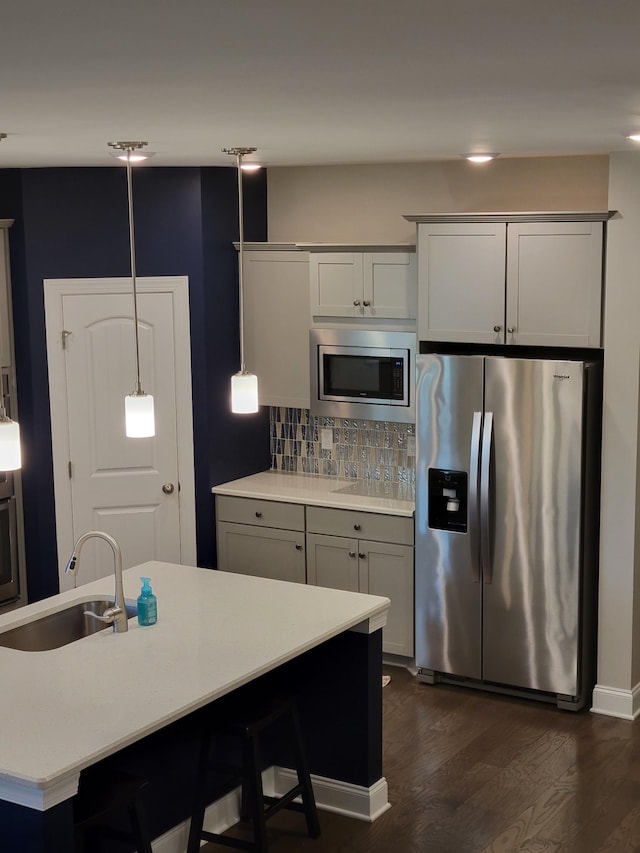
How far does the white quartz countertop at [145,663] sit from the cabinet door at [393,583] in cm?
132

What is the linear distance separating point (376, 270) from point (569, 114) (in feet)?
8.36

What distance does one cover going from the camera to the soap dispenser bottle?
396 cm

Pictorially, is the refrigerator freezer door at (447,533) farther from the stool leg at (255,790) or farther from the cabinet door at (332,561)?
the stool leg at (255,790)

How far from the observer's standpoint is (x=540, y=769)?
4.66 meters

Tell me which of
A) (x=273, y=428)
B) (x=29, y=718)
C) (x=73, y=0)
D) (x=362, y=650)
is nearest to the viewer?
(x=73, y=0)

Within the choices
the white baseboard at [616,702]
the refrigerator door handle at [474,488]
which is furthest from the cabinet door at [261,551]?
the white baseboard at [616,702]

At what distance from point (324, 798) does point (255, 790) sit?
26.1 inches

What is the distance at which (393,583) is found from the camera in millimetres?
5711

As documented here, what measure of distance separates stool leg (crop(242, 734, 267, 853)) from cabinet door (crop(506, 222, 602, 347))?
2399mm

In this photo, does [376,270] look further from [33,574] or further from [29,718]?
[29,718]

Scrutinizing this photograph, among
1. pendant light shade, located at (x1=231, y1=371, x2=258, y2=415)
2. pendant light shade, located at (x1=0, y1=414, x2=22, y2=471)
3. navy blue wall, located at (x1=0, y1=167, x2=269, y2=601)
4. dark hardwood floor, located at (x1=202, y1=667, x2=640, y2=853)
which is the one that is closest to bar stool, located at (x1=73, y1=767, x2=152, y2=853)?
dark hardwood floor, located at (x1=202, y1=667, x2=640, y2=853)

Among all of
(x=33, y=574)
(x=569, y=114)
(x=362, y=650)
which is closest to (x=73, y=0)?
(x=569, y=114)

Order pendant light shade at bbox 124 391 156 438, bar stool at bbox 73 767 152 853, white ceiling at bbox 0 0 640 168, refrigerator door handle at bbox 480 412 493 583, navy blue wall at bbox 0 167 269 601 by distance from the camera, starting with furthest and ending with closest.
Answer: navy blue wall at bbox 0 167 269 601
refrigerator door handle at bbox 480 412 493 583
pendant light shade at bbox 124 391 156 438
bar stool at bbox 73 767 152 853
white ceiling at bbox 0 0 640 168

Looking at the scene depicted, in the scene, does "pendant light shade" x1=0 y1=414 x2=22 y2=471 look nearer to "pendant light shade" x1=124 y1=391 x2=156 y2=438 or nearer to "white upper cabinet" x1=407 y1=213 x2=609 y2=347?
"pendant light shade" x1=124 y1=391 x2=156 y2=438
